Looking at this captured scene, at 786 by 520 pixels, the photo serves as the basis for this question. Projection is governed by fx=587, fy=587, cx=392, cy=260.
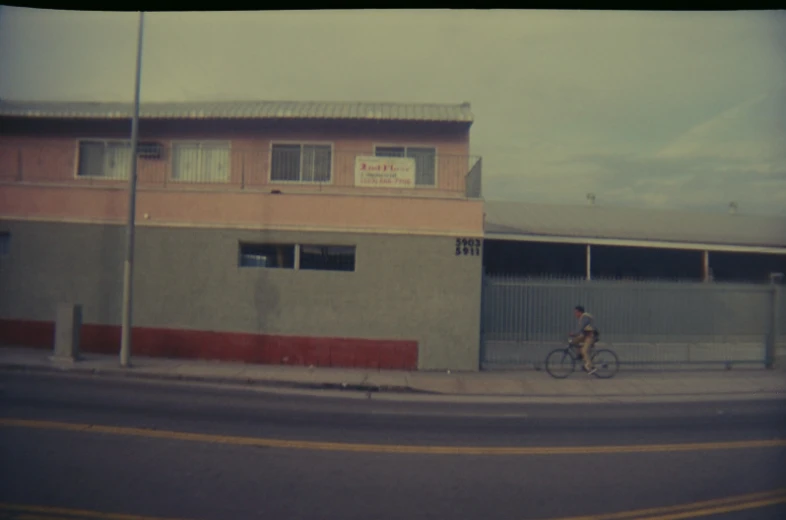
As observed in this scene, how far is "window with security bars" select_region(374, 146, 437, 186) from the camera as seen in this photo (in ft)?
55.1

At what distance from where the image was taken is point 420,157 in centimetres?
1702

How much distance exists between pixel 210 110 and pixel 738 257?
21267 mm

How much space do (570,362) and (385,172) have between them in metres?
6.87

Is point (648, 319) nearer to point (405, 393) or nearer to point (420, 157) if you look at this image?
point (420, 157)

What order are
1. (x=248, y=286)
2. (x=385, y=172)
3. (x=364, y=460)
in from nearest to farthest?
(x=364, y=460)
(x=248, y=286)
(x=385, y=172)

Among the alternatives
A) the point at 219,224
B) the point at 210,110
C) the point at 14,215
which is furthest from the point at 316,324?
the point at 14,215

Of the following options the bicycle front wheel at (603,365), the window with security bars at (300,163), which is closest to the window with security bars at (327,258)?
the window with security bars at (300,163)

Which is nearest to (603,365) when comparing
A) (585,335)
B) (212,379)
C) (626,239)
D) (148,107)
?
(585,335)

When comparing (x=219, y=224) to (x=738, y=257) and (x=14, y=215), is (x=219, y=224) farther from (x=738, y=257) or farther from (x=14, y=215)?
(x=738, y=257)

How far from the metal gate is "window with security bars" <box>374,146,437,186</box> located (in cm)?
345

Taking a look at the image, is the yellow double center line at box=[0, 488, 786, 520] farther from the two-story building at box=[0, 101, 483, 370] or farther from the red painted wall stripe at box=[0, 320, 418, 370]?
the red painted wall stripe at box=[0, 320, 418, 370]

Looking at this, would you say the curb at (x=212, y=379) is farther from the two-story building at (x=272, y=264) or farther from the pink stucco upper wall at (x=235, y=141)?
the pink stucco upper wall at (x=235, y=141)

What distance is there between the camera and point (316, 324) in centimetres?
1502

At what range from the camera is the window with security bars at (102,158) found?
58.6 ft
